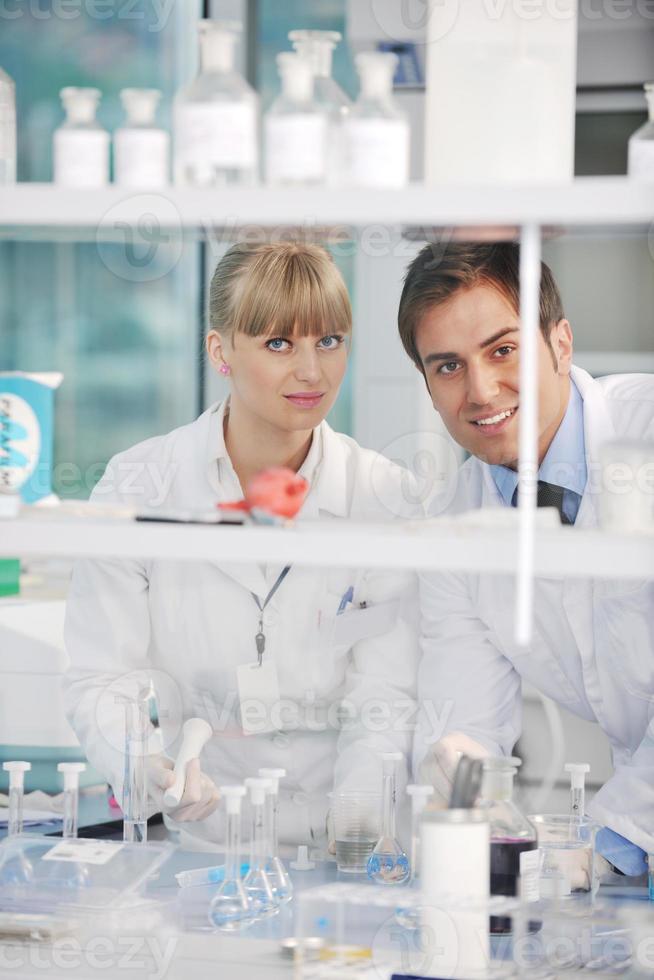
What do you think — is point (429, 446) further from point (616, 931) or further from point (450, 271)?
point (616, 931)

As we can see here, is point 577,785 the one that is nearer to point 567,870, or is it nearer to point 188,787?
point 567,870

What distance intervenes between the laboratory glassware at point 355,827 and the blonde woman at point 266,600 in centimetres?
17

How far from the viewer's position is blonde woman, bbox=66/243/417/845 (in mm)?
2238

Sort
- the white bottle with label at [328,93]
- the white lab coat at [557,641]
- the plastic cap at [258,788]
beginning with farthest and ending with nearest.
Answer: the white lab coat at [557,641] < the plastic cap at [258,788] < the white bottle with label at [328,93]

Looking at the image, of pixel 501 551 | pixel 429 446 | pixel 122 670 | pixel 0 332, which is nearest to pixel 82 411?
pixel 0 332

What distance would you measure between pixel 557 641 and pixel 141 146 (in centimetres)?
114

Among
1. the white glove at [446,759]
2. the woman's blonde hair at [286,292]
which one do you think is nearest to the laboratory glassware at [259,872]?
the white glove at [446,759]

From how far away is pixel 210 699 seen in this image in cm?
238

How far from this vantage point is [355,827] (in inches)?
78.2

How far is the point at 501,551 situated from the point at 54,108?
8.96 feet

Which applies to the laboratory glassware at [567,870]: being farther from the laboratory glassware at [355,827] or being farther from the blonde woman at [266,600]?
the blonde woman at [266,600]

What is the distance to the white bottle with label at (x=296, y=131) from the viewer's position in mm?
1454

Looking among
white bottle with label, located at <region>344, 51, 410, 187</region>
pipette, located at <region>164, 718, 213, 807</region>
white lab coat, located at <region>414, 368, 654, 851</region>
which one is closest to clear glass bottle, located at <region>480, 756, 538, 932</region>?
white lab coat, located at <region>414, 368, 654, 851</region>

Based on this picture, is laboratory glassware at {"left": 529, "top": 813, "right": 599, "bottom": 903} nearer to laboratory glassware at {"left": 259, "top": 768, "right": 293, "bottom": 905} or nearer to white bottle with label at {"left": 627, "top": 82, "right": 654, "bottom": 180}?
laboratory glassware at {"left": 259, "top": 768, "right": 293, "bottom": 905}
